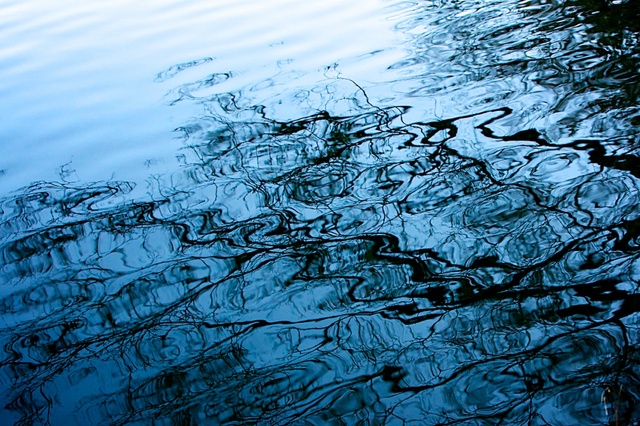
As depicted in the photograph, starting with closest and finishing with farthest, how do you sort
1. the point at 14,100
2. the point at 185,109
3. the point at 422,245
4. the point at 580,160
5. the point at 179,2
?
the point at 422,245 < the point at 580,160 < the point at 185,109 < the point at 14,100 < the point at 179,2

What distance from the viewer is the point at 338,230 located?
12.8ft

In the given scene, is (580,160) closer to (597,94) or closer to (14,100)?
(597,94)

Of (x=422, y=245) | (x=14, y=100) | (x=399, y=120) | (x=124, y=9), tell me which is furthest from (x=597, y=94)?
(x=124, y=9)

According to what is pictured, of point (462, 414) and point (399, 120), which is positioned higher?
point (399, 120)

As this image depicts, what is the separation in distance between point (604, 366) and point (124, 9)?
25.4 feet

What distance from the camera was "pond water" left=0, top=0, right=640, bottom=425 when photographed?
2.90 meters

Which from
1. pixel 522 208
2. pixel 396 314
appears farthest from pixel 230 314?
pixel 522 208

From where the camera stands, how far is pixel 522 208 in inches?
149

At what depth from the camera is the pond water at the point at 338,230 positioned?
2902 mm

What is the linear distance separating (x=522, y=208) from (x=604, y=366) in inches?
48.4

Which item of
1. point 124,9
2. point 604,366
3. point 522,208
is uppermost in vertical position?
point 124,9

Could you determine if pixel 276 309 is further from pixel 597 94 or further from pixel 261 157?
pixel 597 94

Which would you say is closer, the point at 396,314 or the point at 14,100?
the point at 396,314

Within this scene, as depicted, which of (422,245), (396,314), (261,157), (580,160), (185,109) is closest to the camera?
(396,314)
